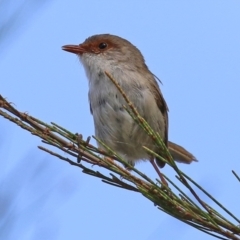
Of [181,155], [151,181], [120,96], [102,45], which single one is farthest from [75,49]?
[151,181]

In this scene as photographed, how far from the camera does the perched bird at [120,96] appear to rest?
446 centimetres

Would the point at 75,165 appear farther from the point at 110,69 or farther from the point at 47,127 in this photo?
the point at 110,69

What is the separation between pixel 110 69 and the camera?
483 cm

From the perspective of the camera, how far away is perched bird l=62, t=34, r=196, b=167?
14.6ft

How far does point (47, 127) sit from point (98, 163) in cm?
31

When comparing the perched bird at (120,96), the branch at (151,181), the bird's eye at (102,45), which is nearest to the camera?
the branch at (151,181)

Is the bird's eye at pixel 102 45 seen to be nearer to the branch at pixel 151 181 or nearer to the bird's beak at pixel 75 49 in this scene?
the bird's beak at pixel 75 49

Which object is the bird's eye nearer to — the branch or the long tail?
the long tail

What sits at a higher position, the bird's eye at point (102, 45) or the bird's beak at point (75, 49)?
the bird's eye at point (102, 45)

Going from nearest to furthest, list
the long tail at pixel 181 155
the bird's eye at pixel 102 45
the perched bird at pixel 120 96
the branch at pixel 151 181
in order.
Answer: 1. the branch at pixel 151 181
2. the perched bird at pixel 120 96
3. the bird's eye at pixel 102 45
4. the long tail at pixel 181 155

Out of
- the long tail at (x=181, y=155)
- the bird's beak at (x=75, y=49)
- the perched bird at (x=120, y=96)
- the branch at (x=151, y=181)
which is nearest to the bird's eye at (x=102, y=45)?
the perched bird at (x=120, y=96)

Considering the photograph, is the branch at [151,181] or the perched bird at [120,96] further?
the perched bird at [120,96]

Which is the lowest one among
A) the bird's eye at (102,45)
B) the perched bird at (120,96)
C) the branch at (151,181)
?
the branch at (151,181)

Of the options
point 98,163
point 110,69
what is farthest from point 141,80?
point 98,163
